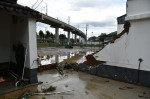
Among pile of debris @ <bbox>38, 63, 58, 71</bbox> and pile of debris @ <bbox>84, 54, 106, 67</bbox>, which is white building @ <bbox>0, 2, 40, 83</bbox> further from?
pile of debris @ <bbox>84, 54, 106, 67</bbox>

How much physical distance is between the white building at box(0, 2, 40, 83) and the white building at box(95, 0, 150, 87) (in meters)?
4.50

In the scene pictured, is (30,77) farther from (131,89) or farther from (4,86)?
(131,89)

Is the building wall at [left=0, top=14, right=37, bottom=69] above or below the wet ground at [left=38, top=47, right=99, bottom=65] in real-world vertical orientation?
above

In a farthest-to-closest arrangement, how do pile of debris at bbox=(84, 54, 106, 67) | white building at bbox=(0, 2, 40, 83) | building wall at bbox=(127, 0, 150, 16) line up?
pile of debris at bbox=(84, 54, 106, 67) → building wall at bbox=(127, 0, 150, 16) → white building at bbox=(0, 2, 40, 83)

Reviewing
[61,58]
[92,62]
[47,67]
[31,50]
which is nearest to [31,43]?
[31,50]

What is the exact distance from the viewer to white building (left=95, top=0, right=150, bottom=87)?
213 inches

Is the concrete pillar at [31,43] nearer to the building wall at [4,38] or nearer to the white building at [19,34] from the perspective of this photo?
the white building at [19,34]

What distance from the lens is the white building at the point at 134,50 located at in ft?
17.7

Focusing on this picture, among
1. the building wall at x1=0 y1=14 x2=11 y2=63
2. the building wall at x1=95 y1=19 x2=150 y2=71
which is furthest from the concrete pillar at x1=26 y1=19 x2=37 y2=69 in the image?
the building wall at x1=95 y1=19 x2=150 y2=71

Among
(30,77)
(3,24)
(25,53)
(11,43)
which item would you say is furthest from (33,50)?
(3,24)

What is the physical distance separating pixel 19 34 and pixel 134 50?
6.26 m

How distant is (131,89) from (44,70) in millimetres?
6035

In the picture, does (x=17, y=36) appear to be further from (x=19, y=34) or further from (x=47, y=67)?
(x=47, y=67)

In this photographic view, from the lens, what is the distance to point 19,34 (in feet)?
19.6
